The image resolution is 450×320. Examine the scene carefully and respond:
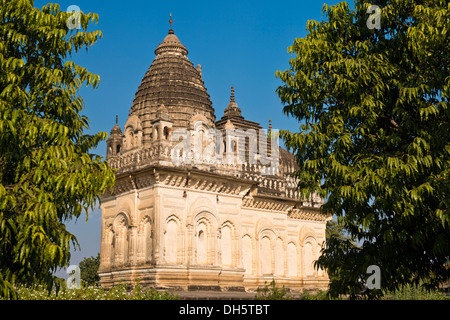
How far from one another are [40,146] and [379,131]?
804 cm

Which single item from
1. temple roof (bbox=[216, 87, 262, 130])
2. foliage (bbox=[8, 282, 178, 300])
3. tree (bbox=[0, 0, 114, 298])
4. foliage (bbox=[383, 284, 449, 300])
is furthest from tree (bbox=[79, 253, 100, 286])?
tree (bbox=[0, 0, 114, 298])

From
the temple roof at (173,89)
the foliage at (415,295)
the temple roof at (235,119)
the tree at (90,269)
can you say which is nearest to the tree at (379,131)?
the foliage at (415,295)

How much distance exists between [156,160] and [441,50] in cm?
1302

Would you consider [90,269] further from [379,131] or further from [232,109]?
[379,131]

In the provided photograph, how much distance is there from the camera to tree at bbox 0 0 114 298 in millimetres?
9328

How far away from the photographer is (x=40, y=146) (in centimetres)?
1066

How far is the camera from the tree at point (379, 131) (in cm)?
1225

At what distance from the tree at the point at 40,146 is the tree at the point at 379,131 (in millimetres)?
5625

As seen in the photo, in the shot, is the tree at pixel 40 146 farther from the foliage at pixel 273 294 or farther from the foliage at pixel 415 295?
the foliage at pixel 415 295

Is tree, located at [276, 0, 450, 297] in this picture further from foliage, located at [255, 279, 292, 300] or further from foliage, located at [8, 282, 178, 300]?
foliage, located at [8, 282, 178, 300]

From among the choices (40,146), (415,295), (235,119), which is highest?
(235,119)

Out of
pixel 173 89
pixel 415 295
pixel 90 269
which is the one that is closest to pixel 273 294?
pixel 415 295

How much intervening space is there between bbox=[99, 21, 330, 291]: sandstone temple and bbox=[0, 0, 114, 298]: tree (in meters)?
11.5
